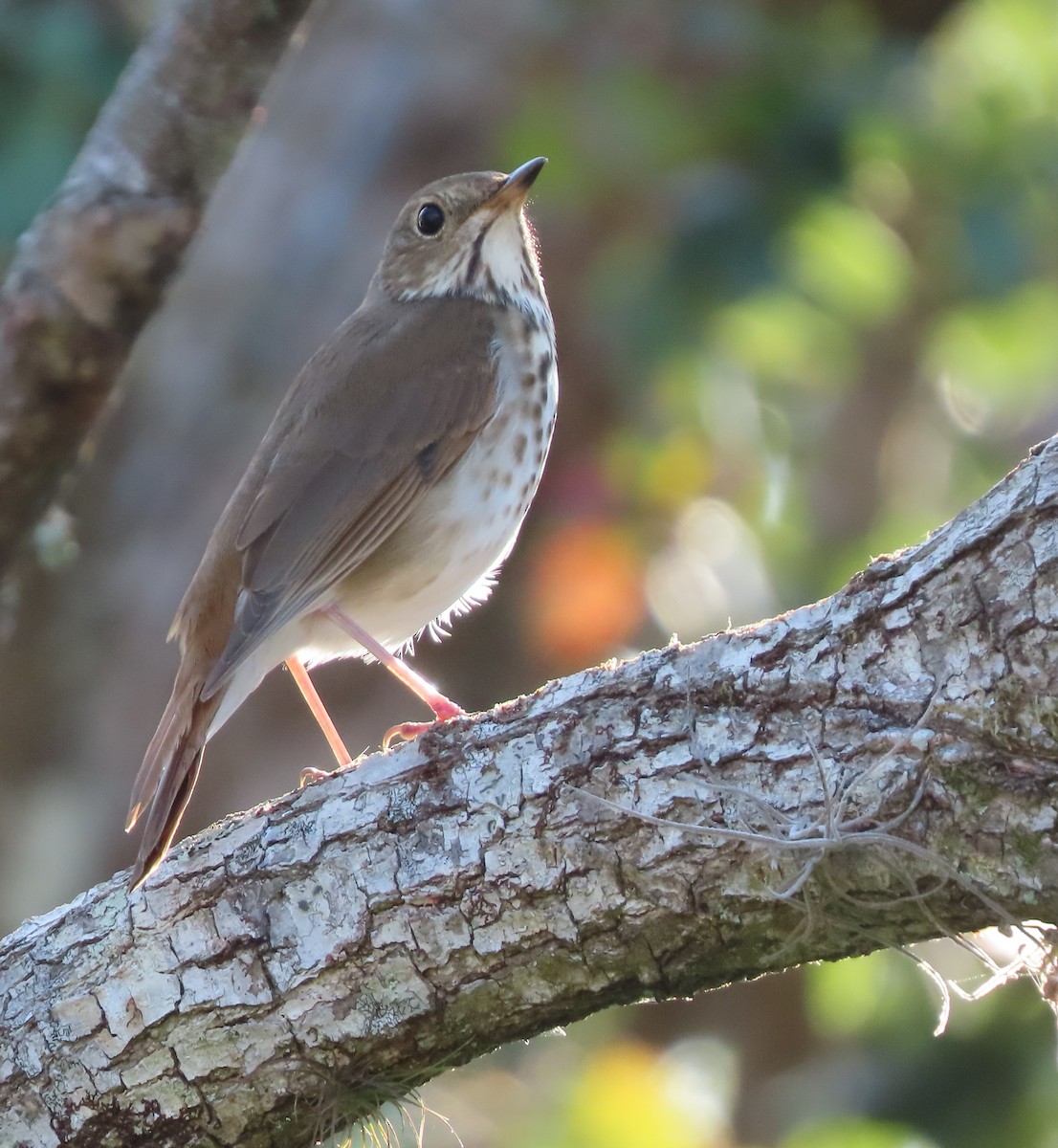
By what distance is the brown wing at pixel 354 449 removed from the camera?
Result: 419 centimetres

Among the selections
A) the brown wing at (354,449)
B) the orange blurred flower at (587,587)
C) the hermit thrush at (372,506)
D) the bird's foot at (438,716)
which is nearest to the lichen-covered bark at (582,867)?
the bird's foot at (438,716)

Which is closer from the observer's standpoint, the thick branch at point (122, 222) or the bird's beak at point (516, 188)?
the thick branch at point (122, 222)

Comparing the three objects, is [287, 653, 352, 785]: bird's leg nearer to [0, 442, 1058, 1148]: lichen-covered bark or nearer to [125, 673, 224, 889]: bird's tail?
[125, 673, 224, 889]: bird's tail

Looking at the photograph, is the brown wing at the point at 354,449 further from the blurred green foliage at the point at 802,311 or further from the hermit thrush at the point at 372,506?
the blurred green foliage at the point at 802,311

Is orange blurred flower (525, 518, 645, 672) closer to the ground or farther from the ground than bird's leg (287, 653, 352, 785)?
farther from the ground

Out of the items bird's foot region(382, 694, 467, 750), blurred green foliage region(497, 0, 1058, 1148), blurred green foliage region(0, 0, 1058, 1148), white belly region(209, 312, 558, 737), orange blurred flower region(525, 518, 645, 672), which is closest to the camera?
bird's foot region(382, 694, 467, 750)

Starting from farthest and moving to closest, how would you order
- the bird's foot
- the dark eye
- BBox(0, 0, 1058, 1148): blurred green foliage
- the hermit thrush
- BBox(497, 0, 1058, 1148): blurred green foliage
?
BBox(497, 0, 1058, 1148): blurred green foliage < BBox(0, 0, 1058, 1148): blurred green foliage < the dark eye < the hermit thrush < the bird's foot

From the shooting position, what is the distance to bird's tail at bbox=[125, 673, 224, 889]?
346 centimetres

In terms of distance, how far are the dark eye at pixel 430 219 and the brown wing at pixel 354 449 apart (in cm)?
39

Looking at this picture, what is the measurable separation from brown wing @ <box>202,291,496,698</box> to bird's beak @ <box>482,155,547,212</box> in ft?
1.15

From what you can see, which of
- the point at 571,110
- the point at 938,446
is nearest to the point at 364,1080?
the point at 571,110

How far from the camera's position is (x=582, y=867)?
2.90m

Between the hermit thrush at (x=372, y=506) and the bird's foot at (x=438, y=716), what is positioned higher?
the hermit thrush at (x=372, y=506)

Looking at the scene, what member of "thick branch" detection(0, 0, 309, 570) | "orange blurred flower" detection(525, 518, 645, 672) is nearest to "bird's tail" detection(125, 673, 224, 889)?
"thick branch" detection(0, 0, 309, 570)
